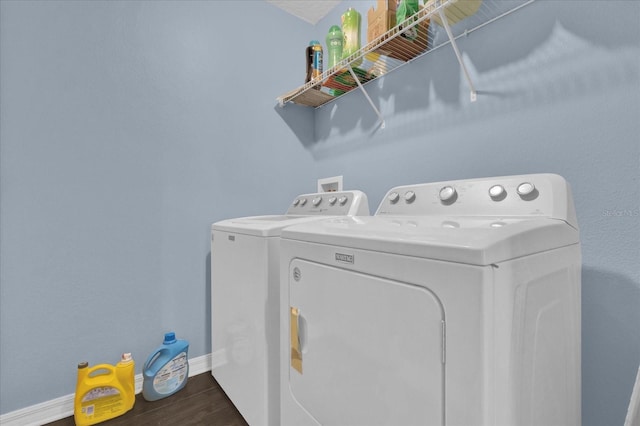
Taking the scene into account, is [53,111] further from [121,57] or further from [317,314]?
[317,314]

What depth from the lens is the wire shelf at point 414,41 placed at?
1245 mm

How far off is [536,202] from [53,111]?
218 centimetres

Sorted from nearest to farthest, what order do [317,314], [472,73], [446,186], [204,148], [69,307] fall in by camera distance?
1. [317,314]
2. [446,186]
3. [472,73]
4. [69,307]
5. [204,148]

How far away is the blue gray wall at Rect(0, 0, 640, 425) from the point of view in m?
1.01

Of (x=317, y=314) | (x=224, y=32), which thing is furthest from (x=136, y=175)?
(x=317, y=314)

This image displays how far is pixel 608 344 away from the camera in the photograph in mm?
996

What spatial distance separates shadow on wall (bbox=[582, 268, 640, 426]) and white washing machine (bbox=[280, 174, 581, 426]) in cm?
19

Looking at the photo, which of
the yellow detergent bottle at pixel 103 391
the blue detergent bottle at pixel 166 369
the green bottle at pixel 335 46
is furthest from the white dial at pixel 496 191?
the yellow detergent bottle at pixel 103 391

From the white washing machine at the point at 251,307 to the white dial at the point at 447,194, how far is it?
457 mm

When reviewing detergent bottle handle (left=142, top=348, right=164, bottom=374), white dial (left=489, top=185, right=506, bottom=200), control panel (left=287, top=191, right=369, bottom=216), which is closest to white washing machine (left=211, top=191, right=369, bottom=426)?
control panel (left=287, top=191, right=369, bottom=216)

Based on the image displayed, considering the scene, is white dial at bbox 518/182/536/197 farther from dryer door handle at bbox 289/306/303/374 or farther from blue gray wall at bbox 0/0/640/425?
dryer door handle at bbox 289/306/303/374

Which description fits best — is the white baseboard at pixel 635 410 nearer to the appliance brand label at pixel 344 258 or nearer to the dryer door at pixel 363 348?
the dryer door at pixel 363 348

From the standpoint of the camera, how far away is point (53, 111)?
4.82ft

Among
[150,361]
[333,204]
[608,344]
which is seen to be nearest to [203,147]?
[333,204]
